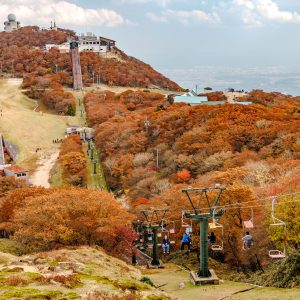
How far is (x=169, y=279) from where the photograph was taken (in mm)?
20000

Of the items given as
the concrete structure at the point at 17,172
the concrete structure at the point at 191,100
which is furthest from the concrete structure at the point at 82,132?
the concrete structure at the point at 17,172

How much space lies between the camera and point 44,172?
59.3m

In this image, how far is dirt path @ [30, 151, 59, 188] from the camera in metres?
55.1

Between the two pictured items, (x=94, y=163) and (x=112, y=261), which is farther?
(x=94, y=163)

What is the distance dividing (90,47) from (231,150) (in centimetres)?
10264

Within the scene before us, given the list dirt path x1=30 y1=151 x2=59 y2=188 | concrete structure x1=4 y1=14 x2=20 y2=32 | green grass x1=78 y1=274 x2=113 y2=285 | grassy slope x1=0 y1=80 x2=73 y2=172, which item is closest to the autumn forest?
dirt path x1=30 y1=151 x2=59 y2=188

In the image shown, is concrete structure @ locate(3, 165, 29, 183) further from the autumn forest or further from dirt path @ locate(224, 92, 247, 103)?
dirt path @ locate(224, 92, 247, 103)

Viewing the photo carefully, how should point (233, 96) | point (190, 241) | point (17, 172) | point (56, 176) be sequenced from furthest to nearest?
1. point (233, 96)
2. point (56, 176)
3. point (17, 172)
4. point (190, 241)

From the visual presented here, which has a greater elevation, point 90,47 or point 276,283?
point 90,47

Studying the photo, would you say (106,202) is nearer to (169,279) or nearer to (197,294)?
(169,279)

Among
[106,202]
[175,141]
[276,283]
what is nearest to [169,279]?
[276,283]

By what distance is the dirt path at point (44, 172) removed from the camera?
5506 cm

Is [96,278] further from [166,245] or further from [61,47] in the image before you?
[61,47]

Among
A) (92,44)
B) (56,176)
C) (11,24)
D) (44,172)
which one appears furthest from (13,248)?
(11,24)
